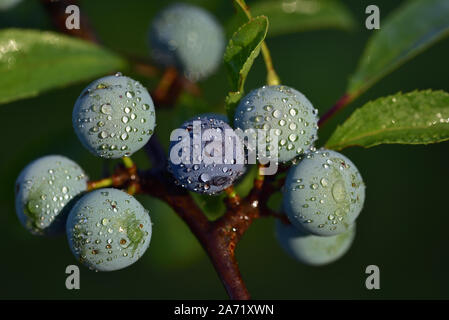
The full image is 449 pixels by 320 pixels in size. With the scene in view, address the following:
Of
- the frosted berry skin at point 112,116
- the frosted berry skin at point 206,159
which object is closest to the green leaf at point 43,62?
the frosted berry skin at point 112,116

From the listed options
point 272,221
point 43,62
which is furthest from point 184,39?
point 272,221

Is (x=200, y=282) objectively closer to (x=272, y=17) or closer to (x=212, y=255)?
(x=272, y=17)

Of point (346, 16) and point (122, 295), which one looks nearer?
point (346, 16)

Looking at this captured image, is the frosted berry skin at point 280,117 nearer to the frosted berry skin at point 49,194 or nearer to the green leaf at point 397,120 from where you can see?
the green leaf at point 397,120

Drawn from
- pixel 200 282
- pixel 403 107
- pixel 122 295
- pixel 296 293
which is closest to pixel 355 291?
pixel 296 293

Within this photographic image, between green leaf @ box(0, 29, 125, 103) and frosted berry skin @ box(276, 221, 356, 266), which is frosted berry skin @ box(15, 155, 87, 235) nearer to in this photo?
green leaf @ box(0, 29, 125, 103)

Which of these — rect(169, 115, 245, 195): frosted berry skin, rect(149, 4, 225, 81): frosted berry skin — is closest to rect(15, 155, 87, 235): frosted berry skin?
rect(169, 115, 245, 195): frosted berry skin
